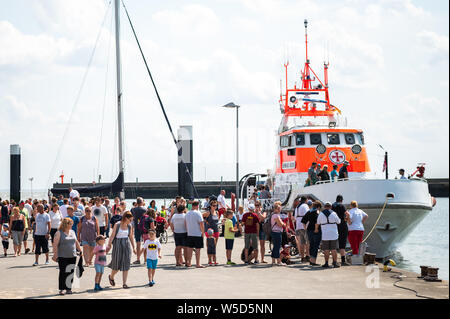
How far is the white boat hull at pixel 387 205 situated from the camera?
20.1 metres

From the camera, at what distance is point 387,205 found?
790 inches

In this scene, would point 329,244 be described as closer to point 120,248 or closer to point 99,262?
point 120,248

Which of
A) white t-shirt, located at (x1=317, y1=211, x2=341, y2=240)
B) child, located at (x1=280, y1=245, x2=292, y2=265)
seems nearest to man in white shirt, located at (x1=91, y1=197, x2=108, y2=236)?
child, located at (x1=280, y1=245, x2=292, y2=265)

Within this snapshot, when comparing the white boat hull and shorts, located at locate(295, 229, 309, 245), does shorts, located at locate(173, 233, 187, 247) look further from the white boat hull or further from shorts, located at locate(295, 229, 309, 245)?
the white boat hull

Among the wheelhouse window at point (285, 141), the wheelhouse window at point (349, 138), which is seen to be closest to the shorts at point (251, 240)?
the wheelhouse window at point (285, 141)

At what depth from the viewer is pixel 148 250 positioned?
12.9 metres

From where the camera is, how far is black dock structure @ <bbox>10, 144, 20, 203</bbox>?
4516 centimetres

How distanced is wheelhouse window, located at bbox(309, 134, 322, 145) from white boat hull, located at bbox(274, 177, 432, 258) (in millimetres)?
4996

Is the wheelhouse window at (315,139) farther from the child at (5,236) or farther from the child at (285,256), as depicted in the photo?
the child at (5,236)

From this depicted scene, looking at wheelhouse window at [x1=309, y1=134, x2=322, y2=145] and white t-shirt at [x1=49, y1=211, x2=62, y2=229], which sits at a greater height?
wheelhouse window at [x1=309, y1=134, x2=322, y2=145]

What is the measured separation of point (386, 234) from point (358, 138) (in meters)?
6.55

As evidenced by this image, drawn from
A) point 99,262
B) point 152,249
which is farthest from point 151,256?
point 99,262

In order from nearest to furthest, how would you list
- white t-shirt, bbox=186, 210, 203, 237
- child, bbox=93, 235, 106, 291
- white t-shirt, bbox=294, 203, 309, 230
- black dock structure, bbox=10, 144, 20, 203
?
child, bbox=93, 235, 106, 291, white t-shirt, bbox=186, 210, 203, 237, white t-shirt, bbox=294, 203, 309, 230, black dock structure, bbox=10, 144, 20, 203
